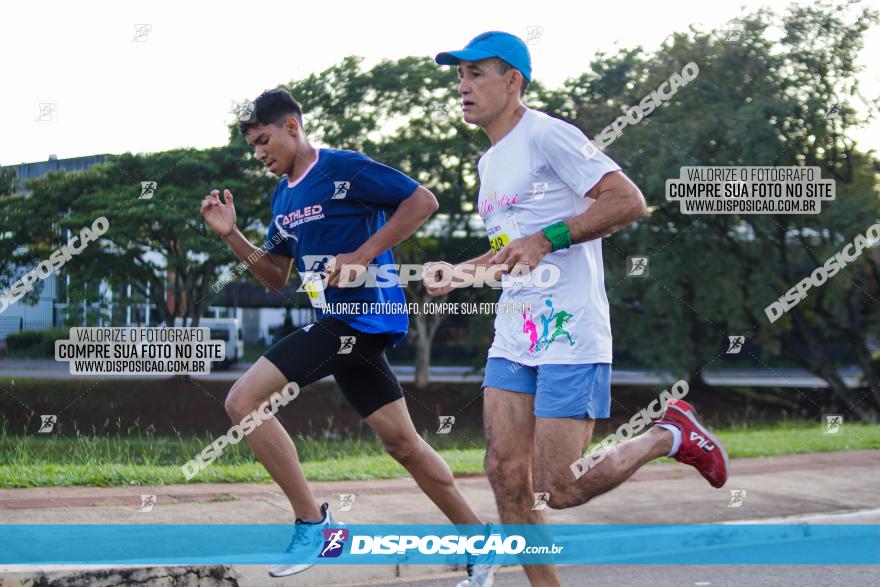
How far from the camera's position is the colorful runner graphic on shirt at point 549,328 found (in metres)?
3.51

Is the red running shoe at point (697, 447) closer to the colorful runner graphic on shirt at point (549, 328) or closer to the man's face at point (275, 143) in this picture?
the colorful runner graphic on shirt at point (549, 328)

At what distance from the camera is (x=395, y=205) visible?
14.8 feet

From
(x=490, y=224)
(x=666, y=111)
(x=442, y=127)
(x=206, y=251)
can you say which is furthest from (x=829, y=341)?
(x=490, y=224)

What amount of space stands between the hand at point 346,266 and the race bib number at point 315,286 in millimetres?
90

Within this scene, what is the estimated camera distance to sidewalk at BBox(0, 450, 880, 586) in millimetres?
5461

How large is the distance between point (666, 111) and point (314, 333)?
17.2 meters

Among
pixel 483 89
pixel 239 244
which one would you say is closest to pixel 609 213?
pixel 483 89

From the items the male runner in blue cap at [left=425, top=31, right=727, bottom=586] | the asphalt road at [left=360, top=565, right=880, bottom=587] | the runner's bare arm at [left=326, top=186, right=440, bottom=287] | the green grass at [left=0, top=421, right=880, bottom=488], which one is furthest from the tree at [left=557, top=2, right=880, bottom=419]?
the male runner in blue cap at [left=425, top=31, right=727, bottom=586]

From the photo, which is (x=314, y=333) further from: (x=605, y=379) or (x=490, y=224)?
(x=605, y=379)

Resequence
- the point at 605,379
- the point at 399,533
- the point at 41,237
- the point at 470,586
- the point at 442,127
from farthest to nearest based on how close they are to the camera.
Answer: the point at 442,127
the point at 41,237
the point at 399,533
the point at 470,586
the point at 605,379

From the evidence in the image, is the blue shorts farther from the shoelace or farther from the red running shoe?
the shoelace

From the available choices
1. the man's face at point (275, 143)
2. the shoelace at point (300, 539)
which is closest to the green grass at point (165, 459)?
the shoelace at point (300, 539)

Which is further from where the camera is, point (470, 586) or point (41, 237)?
point (41, 237)

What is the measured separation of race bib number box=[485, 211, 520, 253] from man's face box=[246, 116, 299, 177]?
3.62 feet
